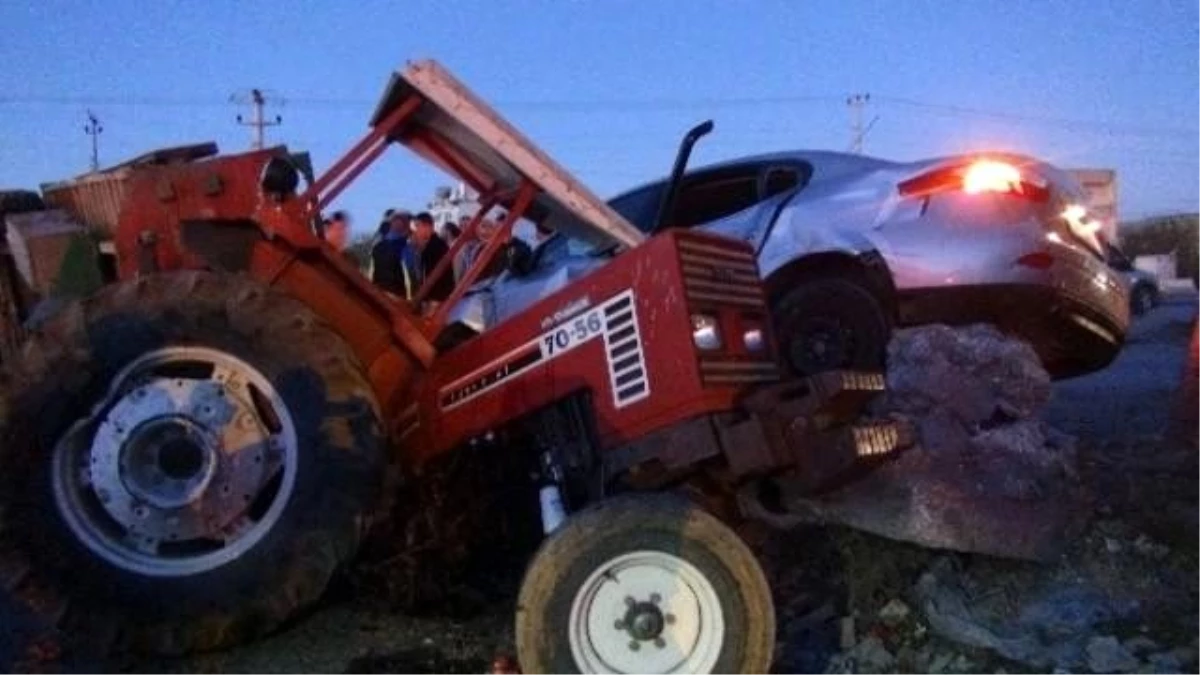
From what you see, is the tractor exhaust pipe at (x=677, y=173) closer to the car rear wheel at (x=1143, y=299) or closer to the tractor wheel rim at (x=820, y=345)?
the tractor wheel rim at (x=820, y=345)

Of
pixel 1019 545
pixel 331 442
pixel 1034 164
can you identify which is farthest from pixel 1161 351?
pixel 331 442

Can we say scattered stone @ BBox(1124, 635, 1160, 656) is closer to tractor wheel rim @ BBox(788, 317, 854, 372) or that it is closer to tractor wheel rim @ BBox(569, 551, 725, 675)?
tractor wheel rim @ BBox(569, 551, 725, 675)

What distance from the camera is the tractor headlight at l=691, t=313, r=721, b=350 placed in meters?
4.44

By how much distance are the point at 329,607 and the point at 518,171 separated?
199 cm

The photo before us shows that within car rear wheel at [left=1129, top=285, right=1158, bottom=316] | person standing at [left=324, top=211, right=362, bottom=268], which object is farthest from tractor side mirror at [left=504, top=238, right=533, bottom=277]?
car rear wheel at [left=1129, top=285, right=1158, bottom=316]

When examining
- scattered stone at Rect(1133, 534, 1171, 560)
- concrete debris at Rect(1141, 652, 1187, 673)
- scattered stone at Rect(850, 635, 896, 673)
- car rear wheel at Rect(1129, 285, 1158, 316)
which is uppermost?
car rear wheel at Rect(1129, 285, 1158, 316)

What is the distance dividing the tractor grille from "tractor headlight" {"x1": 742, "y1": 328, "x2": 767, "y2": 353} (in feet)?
0.32

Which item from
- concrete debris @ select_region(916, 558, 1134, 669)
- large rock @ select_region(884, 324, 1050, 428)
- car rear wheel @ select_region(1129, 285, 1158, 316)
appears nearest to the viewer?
concrete debris @ select_region(916, 558, 1134, 669)

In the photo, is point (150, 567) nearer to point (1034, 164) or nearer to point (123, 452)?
point (123, 452)

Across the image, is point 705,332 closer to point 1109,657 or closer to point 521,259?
point 1109,657

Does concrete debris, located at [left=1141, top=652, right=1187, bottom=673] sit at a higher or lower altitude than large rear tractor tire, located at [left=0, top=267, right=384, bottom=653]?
lower

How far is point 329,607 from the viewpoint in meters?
5.13

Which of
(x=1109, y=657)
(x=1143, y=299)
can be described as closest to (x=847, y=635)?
(x=1109, y=657)

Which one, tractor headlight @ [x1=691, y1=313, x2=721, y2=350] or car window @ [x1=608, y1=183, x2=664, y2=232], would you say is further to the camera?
car window @ [x1=608, y1=183, x2=664, y2=232]
